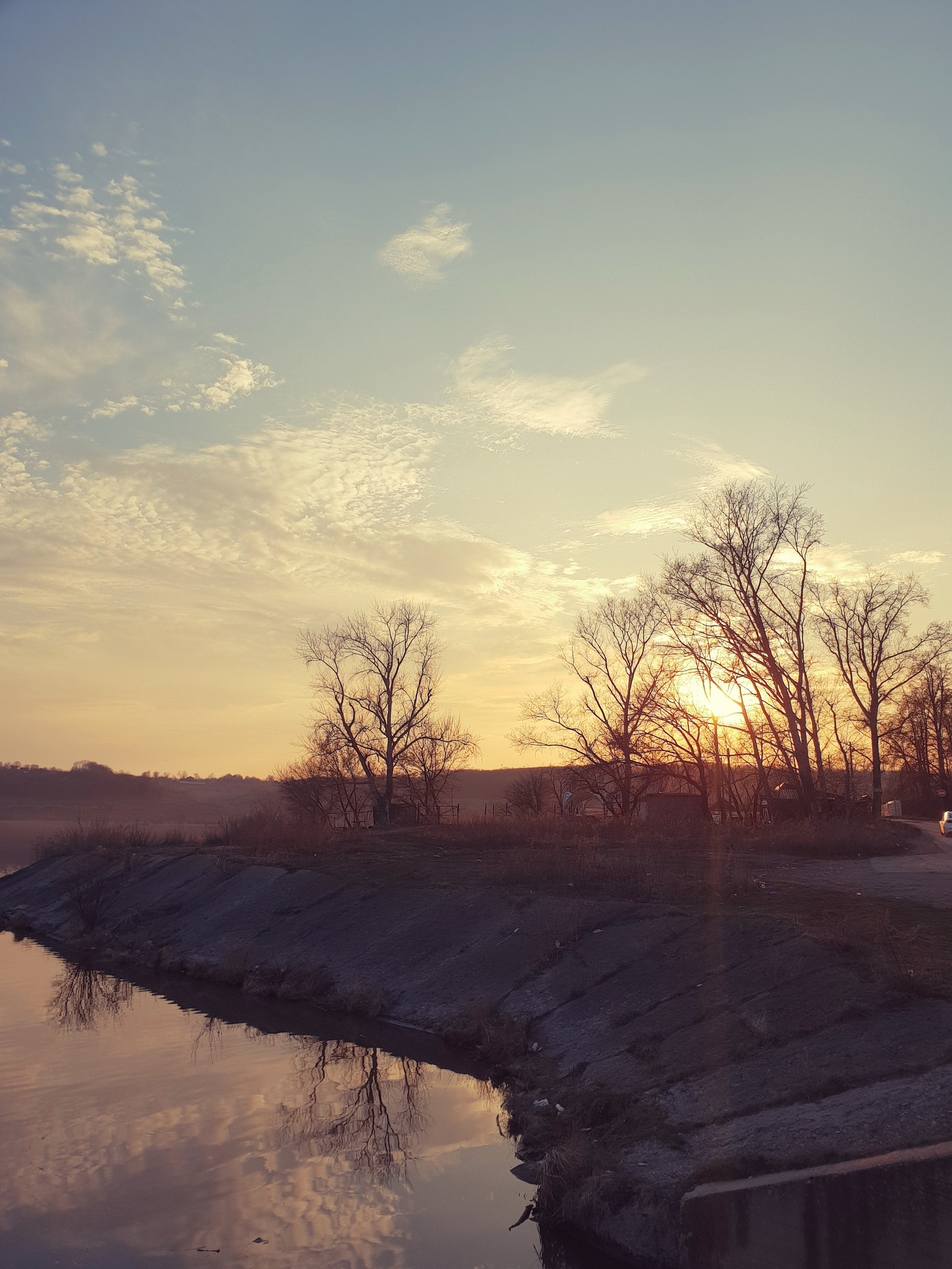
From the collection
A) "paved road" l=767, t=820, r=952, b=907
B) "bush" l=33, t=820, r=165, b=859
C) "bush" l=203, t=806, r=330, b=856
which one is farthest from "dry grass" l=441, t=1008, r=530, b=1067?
"bush" l=33, t=820, r=165, b=859

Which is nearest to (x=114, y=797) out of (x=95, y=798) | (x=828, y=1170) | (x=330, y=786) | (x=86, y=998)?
(x=95, y=798)

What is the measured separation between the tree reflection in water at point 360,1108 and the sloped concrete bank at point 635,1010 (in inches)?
55.9

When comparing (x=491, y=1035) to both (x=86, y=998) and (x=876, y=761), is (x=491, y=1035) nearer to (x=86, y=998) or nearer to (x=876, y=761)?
(x=86, y=998)

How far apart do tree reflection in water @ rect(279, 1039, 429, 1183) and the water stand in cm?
3

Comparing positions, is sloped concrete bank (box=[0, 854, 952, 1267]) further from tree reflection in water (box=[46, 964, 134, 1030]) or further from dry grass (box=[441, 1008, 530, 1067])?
tree reflection in water (box=[46, 964, 134, 1030])

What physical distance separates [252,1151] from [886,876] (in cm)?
1612

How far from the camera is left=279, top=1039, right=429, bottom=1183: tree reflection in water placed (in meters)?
12.1

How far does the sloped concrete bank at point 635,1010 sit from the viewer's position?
29.0ft

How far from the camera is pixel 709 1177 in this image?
849cm

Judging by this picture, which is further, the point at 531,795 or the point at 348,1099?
the point at 531,795

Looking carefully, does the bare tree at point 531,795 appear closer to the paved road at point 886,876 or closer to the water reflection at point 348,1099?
the paved road at point 886,876

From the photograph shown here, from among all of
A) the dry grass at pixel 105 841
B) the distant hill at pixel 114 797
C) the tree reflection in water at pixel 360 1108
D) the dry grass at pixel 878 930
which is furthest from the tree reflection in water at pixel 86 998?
the distant hill at pixel 114 797

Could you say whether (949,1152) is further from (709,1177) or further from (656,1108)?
(656,1108)

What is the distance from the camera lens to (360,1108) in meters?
13.9
